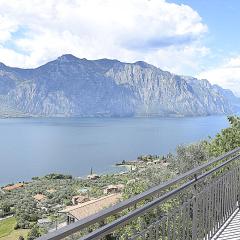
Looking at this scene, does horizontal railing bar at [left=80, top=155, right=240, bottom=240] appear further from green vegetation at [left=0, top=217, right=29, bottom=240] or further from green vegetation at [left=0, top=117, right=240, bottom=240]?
green vegetation at [left=0, top=217, right=29, bottom=240]

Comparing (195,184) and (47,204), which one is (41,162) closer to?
(47,204)

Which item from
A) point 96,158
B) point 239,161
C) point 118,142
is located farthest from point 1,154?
point 239,161

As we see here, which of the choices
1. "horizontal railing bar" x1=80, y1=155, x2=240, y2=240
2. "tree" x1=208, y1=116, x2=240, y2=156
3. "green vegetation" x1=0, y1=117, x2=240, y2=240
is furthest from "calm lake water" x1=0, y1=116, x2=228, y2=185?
"horizontal railing bar" x1=80, y1=155, x2=240, y2=240

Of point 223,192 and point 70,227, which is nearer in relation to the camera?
point 70,227

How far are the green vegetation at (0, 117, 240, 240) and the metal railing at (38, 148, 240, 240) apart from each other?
0.63 ft

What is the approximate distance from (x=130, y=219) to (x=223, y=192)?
10.2 feet

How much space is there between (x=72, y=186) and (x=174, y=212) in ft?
270

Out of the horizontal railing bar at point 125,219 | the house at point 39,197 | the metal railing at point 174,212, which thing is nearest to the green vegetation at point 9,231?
the house at point 39,197

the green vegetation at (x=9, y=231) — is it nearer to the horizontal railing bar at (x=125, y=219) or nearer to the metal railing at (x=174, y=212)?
the metal railing at (x=174, y=212)

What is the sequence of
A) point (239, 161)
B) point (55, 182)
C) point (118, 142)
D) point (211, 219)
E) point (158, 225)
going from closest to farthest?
point (158, 225) → point (211, 219) → point (239, 161) → point (55, 182) → point (118, 142)

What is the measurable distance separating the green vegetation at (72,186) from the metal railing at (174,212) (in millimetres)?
192

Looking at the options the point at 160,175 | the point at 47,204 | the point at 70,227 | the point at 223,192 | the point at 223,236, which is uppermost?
the point at 70,227

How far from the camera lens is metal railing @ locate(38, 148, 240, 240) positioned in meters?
2.31

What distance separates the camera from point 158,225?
3.23 m
